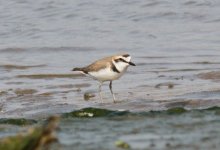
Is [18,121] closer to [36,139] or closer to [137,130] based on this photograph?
[137,130]

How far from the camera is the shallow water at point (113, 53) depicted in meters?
9.88

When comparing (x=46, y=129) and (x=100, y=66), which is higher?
(x=46, y=129)

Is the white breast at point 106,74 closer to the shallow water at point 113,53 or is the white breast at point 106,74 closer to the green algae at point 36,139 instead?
the shallow water at point 113,53

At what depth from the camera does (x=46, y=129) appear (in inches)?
180

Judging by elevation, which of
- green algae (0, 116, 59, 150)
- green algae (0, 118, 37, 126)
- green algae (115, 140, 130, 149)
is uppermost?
green algae (0, 116, 59, 150)

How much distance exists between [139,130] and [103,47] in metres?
9.70

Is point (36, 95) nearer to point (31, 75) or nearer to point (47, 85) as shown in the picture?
point (47, 85)

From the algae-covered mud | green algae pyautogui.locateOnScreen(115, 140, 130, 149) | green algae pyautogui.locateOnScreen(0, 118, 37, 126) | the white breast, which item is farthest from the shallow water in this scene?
green algae pyautogui.locateOnScreen(0, 118, 37, 126)

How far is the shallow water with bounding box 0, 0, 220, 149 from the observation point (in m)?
9.88

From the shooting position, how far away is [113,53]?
15.8 m

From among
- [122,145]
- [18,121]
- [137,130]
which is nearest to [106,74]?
[18,121]

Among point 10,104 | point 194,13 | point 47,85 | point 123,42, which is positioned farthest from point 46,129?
point 194,13

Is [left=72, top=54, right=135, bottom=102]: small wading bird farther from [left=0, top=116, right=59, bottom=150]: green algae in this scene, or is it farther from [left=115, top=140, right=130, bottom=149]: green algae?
[left=0, top=116, right=59, bottom=150]: green algae

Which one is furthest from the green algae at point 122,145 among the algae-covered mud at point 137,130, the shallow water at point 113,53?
the shallow water at point 113,53
